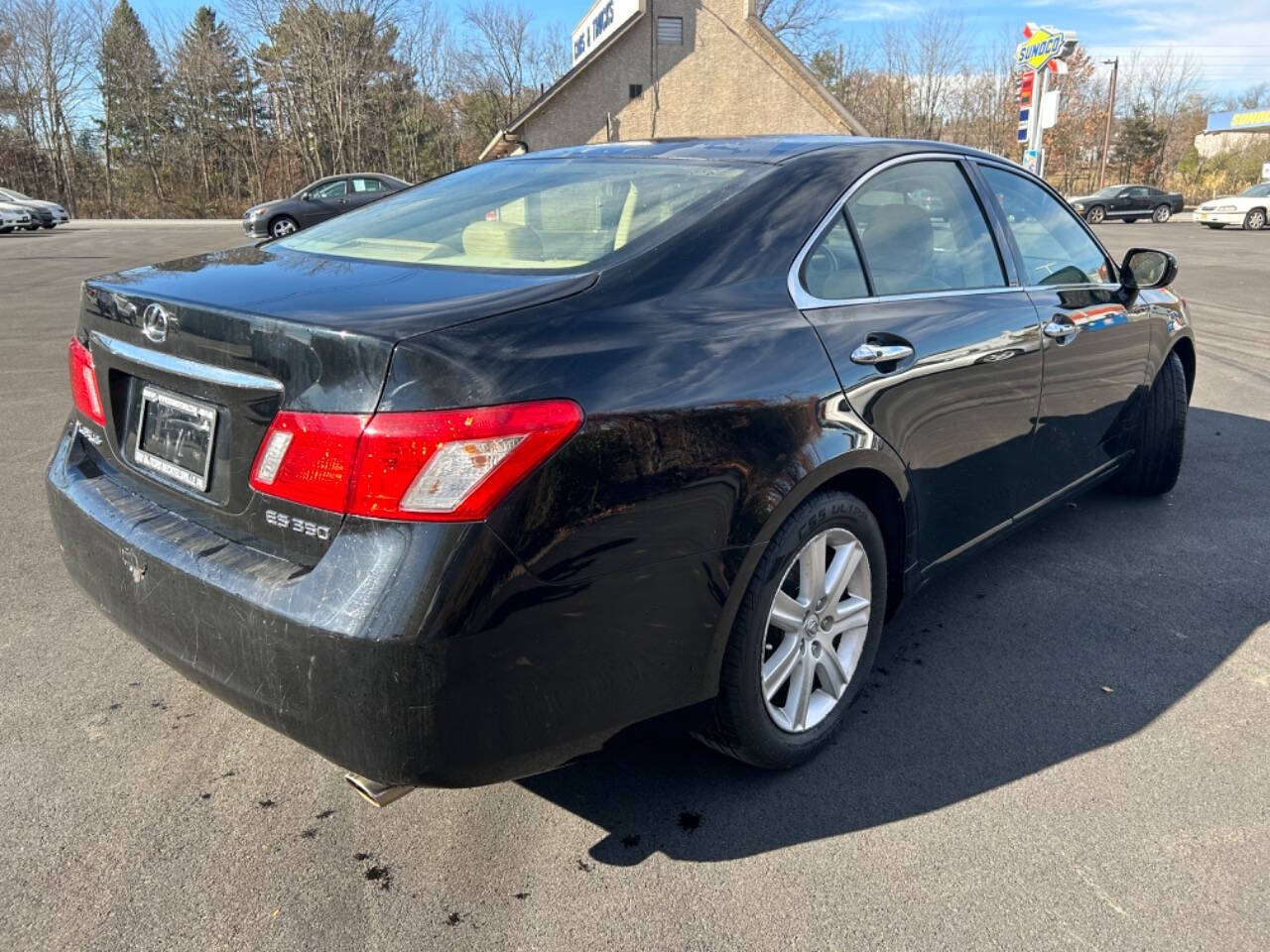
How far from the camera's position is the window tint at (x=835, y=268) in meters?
2.46

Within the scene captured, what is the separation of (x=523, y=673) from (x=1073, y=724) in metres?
1.82

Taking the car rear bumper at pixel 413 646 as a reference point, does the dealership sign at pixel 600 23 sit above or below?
above

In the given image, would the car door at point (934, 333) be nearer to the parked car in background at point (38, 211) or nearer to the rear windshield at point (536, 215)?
the rear windshield at point (536, 215)

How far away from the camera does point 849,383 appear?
240 cm

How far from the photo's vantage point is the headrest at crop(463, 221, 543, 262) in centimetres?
240

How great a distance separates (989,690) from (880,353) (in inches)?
46.4

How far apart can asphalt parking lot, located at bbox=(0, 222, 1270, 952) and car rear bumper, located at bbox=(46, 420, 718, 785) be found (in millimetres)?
252

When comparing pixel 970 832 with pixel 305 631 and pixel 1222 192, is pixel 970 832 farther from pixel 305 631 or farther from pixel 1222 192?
pixel 1222 192

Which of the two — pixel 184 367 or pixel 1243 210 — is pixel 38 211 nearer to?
pixel 184 367

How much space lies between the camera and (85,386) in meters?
2.48

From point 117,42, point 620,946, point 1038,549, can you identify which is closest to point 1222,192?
point 1038,549

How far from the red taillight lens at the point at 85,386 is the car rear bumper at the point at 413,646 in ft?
1.66

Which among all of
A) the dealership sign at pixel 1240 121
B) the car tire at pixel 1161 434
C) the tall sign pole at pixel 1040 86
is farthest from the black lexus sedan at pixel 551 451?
the dealership sign at pixel 1240 121

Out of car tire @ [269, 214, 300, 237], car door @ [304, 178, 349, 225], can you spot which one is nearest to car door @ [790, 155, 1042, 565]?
car door @ [304, 178, 349, 225]
